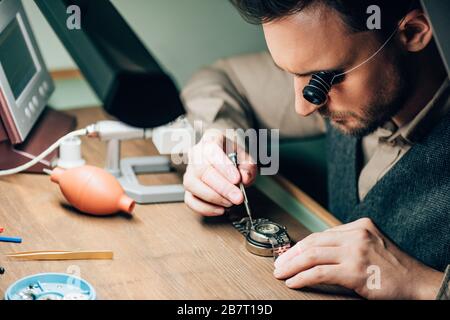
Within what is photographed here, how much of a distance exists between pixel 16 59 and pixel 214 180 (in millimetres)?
541

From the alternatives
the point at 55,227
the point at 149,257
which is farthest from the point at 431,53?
the point at 55,227

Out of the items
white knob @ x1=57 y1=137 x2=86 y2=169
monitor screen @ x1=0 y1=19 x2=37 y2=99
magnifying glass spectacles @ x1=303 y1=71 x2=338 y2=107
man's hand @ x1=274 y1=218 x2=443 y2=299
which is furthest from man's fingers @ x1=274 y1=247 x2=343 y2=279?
monitor screen @ x1=0 y1=19 x2=37 y2=99

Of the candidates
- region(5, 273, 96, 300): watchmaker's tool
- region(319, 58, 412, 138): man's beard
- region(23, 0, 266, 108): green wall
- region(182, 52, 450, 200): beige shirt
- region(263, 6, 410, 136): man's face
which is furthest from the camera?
region(23, 0, 266, 108): green wall

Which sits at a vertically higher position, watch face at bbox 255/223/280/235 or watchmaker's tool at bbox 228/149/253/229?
watchmaker's tool at bbox 228/149/253/229

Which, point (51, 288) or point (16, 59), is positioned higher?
point (16, 59)

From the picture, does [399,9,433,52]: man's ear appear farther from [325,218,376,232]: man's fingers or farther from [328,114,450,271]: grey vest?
[325,218,376,232]: man's fingers

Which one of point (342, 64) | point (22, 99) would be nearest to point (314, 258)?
point (342, 64)

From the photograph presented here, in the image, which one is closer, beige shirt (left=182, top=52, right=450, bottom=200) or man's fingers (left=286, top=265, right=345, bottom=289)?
man's fingers (left=286, top=265, right=345, bottom=289)

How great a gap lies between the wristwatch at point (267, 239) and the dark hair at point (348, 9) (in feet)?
1.21

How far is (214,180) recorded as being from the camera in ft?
3.83

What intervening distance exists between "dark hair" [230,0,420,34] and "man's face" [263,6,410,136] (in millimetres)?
11

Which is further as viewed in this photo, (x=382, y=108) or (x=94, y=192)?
(x=382, y=108)

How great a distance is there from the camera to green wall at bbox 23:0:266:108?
5.59ft

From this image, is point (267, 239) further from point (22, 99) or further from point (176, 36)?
point (176, 36)
